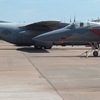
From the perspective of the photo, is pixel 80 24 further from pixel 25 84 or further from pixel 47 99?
pixel 47 99

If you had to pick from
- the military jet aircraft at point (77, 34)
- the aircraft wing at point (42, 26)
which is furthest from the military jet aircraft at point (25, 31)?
the military jet aircraft at point (77, 34)

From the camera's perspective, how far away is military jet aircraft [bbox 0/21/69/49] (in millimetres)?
26859

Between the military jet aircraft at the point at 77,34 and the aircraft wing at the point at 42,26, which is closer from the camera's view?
the military jet aircraft at the point at 77,34

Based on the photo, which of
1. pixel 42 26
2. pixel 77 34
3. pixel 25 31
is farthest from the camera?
pixel 42 26

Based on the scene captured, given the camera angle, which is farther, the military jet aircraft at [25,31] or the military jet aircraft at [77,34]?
the military jet aircraft at [25,31]

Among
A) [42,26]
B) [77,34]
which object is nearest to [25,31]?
[42,26]

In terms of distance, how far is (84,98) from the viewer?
6.70m

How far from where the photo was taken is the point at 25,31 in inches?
1057

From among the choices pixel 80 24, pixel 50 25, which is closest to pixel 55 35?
pixel 80 24

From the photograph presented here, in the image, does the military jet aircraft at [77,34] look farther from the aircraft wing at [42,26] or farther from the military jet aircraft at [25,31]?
the aircraft wing at [42,26]

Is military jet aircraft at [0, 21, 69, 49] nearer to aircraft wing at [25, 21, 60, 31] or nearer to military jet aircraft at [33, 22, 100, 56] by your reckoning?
aircraft wing at [25, 21, 60, 31]

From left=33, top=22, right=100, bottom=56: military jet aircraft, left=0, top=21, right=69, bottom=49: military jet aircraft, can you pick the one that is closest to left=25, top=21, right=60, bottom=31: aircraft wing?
left=0, top=21, right=69, bottom=49: military jet aircraft

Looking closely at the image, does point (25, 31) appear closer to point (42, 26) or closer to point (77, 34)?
point (42, 26)

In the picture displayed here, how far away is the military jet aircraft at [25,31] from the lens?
2686 centimetres
